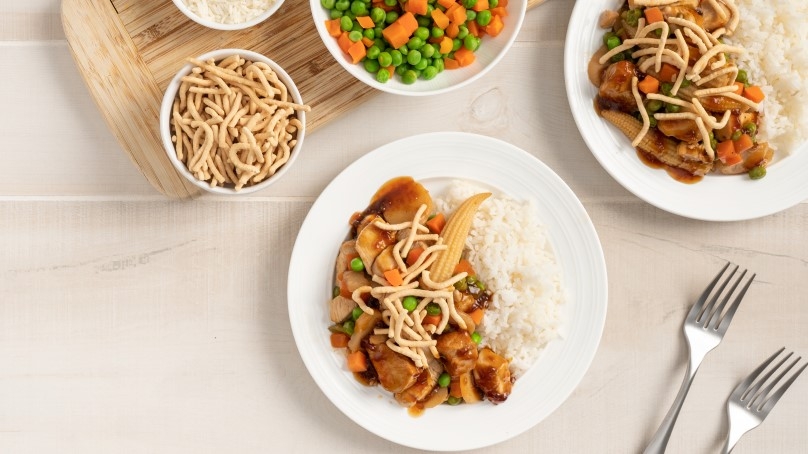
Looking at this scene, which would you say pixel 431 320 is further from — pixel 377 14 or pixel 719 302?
pixel 719 302

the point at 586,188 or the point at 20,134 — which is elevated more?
the point at 20,134

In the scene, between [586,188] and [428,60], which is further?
[586,188]

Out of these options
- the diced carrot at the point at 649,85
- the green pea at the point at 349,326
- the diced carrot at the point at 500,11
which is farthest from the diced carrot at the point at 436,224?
the diced carrot at the point at 649,85

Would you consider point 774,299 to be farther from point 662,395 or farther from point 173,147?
point 173,147

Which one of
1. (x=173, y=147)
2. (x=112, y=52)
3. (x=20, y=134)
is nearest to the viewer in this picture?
(x=173, y=147)

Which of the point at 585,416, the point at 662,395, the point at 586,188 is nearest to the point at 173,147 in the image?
the point at 586,188

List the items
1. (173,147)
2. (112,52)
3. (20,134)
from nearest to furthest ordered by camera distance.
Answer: (173,147) → (112,52) → (20,134)

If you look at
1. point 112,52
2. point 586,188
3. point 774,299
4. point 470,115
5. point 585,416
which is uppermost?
point 112,52
